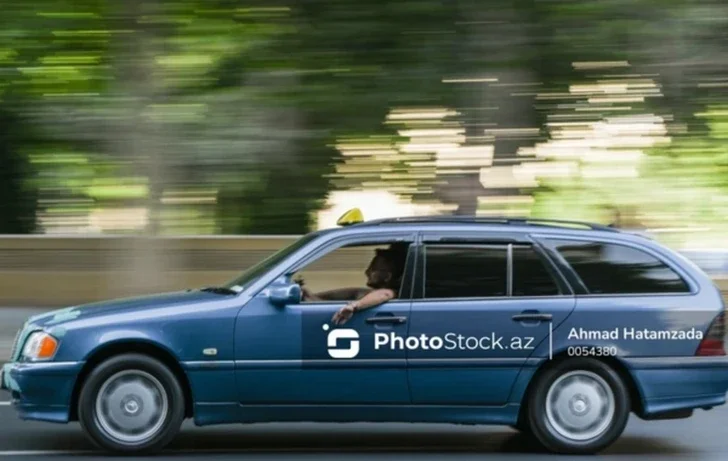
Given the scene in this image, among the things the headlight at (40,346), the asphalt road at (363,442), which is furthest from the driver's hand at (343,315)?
the headlight at (40,346)

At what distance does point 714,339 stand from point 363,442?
2.34 metres

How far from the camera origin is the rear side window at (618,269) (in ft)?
26.2

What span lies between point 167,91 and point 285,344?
19.7 feet

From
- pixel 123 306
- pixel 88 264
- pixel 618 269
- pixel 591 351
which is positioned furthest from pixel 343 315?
pixel 88 264

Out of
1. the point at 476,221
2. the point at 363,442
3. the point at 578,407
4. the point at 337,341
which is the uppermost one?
the point at 476,221

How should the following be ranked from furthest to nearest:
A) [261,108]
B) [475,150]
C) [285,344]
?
[475,150], [261,108], [285,344]

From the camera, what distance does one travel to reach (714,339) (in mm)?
7918

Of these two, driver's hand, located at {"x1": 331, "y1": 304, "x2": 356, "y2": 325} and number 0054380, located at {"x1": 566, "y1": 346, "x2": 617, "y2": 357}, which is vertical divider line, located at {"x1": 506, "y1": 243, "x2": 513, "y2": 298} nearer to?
number 0054380, located at {"x1": 566, "y1": 346, "x2": 617, "y2": 357}

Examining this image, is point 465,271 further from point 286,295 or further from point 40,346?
point 40,346

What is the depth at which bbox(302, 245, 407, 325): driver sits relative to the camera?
783 centimetres

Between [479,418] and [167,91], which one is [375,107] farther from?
[479,418]

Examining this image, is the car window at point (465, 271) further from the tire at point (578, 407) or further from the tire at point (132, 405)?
the tire at point (132, 405)

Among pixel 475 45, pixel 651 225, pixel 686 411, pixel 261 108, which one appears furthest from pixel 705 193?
pixel 686 411

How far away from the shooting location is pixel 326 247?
7.99m
